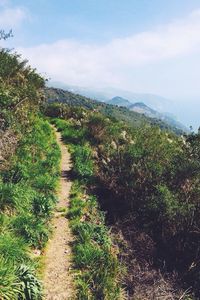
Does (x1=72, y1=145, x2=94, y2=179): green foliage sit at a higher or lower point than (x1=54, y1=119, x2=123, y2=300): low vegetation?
higher

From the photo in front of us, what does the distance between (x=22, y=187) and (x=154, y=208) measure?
472 centimetres

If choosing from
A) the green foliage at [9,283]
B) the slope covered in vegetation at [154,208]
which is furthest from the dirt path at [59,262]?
the slope covered in vegetation at [154,208]

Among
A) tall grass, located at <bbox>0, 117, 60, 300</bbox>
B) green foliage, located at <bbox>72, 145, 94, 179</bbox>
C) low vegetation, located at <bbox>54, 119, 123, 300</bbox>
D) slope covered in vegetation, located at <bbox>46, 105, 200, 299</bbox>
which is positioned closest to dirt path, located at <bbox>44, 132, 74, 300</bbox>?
low vegetation, located at <bbox>54, 119, 123, 300</bbox>

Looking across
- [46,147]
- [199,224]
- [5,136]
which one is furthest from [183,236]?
[46,147]

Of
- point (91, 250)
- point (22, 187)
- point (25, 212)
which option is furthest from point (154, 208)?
point (22, 187)

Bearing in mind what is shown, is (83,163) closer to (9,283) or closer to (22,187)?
(22,187)

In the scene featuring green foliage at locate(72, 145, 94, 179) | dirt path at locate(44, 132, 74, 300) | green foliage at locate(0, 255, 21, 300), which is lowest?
dirt path at locate(44, 132, 74, 300)

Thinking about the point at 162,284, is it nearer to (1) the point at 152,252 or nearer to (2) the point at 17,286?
(1) the point at 152,252

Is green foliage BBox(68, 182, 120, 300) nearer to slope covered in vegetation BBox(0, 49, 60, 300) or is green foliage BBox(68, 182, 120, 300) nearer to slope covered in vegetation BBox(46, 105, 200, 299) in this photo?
slope covered in vegetation BBox(46, 105, 200, 299)

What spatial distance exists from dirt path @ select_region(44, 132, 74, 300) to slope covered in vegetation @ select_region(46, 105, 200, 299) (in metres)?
1.66

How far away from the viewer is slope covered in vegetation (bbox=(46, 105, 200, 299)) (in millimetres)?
10617

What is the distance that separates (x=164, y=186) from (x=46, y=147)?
8769mm

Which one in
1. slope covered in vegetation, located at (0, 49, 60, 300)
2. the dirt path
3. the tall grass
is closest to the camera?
the tall grass

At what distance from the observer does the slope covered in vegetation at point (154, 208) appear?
34.8ft
